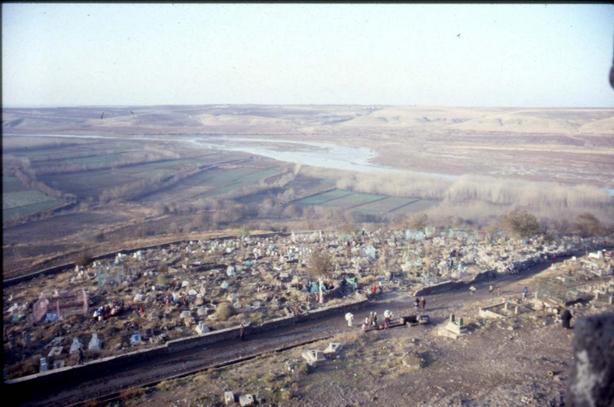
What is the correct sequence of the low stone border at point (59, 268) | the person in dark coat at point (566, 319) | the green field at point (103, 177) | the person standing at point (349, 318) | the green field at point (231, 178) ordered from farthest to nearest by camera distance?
1. the green field at point (231, 178)
2. the green field at point (103, 177)
3. the low stone border at point (59, 268)
4. the person standing at point (349, 318)
5. the person in dark coat at point (566, 319)

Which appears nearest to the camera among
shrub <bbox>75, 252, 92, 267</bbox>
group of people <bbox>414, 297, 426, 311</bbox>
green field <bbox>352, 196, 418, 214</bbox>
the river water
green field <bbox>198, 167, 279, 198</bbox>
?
group of people <bbox>414, 297, 426, 311</bbox>

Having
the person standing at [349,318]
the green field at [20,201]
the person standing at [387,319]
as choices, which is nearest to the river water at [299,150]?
the green field at [20,201]

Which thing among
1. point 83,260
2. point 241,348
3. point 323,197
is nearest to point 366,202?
point 323,197

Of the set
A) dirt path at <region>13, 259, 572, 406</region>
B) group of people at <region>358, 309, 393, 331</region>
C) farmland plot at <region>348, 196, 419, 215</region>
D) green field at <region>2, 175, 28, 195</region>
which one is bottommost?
dirt path at <region>13, 259, 572, 406</region>

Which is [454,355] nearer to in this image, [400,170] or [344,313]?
[344,313]

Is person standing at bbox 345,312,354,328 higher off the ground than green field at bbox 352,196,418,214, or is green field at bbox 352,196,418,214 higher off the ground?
green field at bbox 352,196,418,214

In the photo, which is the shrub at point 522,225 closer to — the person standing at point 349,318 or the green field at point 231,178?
the person standing at point 349,318

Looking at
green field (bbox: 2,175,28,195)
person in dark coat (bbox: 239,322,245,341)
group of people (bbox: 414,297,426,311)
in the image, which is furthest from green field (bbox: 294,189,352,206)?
person in dark coat (bbox: 239,322,245,341)

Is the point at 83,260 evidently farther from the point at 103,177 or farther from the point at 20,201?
the point at 103,177

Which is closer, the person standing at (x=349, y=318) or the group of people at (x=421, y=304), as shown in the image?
the person standing at (x=349, y=318)

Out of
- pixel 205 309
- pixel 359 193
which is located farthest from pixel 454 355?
pixel 359 193

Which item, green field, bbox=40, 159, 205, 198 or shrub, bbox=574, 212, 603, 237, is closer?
shrub, bbox=574, 212, 603, 237

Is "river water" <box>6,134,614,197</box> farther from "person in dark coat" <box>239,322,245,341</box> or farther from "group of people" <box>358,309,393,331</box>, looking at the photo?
"person in dark coat" <box>239,322,245,341</box>
